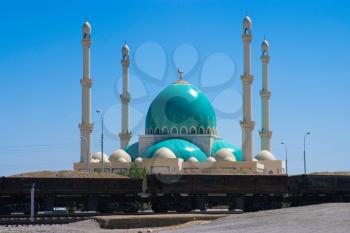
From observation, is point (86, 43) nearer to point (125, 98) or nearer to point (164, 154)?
point (125, 98)

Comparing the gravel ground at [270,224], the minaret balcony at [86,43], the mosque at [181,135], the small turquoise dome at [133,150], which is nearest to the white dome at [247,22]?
the mosque at [181,135]

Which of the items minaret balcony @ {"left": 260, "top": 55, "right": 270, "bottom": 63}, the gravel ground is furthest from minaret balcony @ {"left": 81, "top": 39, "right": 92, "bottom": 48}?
the gravel ground

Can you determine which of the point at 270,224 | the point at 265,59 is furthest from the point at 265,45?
the point at 270,224

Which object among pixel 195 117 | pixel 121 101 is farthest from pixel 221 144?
pixel 121 101

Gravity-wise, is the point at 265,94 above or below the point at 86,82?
below

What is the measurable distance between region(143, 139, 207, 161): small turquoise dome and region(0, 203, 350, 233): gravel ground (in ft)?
140

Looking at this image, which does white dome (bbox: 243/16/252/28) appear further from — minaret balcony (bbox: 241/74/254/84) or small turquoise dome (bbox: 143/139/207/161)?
small turquoise dome (bbox: 143/139/207/161)

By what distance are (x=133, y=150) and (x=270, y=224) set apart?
55376 mm

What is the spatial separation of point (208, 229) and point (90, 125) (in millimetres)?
43691

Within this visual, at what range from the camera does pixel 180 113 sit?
74250 mm

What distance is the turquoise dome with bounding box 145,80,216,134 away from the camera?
7456cm

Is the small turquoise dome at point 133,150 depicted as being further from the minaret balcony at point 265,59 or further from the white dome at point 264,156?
the minaret balcony at point 265,59

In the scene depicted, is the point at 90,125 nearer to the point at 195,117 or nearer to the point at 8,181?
the point at 195,117

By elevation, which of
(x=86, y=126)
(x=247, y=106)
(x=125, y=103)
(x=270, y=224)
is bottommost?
(x=270, y=224)
